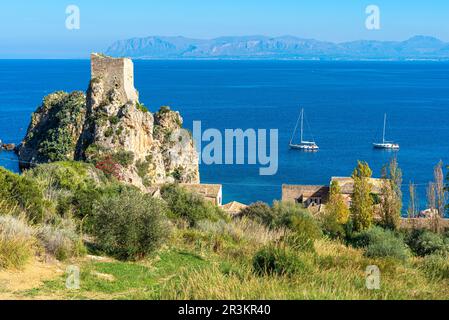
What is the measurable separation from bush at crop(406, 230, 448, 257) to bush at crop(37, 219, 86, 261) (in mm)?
15459

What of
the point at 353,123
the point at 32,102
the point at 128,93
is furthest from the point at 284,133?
the point at 32,102

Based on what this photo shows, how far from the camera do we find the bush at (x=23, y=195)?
1204 cm

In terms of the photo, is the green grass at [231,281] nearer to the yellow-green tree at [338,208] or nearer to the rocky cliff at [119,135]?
the yellow-green tree at [338,208]

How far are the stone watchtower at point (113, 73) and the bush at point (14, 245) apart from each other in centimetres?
3095

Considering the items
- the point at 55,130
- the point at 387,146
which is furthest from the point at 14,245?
the point at 387,146

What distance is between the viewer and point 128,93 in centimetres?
4028

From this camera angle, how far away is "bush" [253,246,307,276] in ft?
27.7

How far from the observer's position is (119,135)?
38.1 metres

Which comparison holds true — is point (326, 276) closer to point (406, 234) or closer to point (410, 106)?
point (406, 234)

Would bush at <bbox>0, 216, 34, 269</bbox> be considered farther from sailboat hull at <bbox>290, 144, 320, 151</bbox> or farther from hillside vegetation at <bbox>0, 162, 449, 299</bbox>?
sailboat hull at <bbox>290, 144, 320, 151</bbox>

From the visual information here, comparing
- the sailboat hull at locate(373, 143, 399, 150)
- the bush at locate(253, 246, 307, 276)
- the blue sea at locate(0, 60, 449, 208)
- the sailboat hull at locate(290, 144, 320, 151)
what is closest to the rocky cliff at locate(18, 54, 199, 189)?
the blue sea at locate(0, 60, 449, 208)

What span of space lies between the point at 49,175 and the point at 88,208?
610 cm

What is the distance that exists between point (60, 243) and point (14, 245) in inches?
50.5

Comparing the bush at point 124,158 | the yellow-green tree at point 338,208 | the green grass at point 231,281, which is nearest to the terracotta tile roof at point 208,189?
the bush at point 124,158
